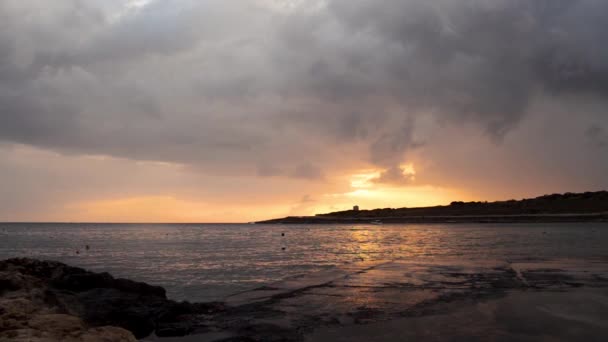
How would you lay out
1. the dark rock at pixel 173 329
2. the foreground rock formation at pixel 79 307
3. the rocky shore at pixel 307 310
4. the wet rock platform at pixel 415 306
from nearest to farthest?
the foreground rock formation at pixel 79 307 → the rocky shore at pixel 307 310 → the wet rock platform at pixel 415 306 → the dark rock at pixel 173 329

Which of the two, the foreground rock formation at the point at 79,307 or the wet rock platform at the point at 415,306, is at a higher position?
the foreground rock formation at the point at 79,307

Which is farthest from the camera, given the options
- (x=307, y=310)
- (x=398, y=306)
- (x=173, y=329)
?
(x=398, y=306)

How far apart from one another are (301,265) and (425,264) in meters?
8.25

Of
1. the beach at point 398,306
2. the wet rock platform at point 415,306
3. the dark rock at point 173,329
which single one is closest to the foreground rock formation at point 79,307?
the dark rock at point 173,329

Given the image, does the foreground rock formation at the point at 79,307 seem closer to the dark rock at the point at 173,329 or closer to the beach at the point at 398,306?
the dark rock at the point at 173,329

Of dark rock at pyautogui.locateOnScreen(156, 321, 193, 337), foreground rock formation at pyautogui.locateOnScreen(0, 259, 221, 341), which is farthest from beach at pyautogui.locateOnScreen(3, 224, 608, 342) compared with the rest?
foreground rock formation at pyautogui.locateOnScreen(0, 259, 221, 341)

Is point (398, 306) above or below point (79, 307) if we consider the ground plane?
below

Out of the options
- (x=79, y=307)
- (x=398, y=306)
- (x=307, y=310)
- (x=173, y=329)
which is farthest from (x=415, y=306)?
(x=79, y=307)

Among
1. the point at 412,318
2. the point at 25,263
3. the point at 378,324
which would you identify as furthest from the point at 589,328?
the point at 25,263

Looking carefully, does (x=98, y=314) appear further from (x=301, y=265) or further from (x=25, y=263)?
(x=301, y=265)

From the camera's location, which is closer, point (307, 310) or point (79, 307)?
point (79, 307)

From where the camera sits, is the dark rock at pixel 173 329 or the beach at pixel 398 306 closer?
the beach at pixel 398 306

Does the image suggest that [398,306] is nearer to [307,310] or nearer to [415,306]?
[415,306]

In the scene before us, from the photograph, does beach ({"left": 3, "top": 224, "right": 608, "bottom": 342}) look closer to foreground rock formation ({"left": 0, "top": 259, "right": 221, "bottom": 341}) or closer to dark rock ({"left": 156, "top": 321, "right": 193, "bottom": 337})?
dark rock ({"left": 156, "top": 321, "right": 193, "bottom": 337})
